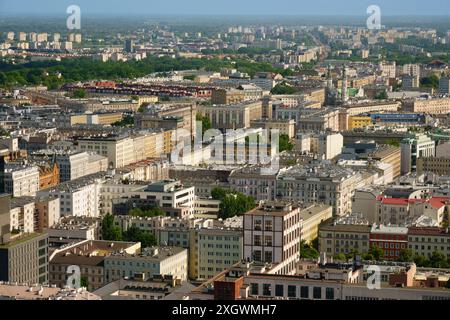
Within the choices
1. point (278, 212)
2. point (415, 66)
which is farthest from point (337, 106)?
point (278, 212)

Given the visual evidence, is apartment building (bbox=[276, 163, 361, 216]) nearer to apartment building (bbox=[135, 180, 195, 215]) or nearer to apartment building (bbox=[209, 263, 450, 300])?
apartment building (bbox=[135, 180, 195, 215])

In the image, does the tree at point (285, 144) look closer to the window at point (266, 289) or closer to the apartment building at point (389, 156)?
the apartment building at point (389, 156)

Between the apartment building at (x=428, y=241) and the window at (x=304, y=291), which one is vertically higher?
the window at (x=304, y=291)

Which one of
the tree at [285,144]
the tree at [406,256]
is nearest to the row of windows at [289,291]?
the tree at [406,256]

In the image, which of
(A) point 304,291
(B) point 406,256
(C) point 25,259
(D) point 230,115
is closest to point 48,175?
(C) point 25,259

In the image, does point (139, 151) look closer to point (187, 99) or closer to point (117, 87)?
point (187, 99)
